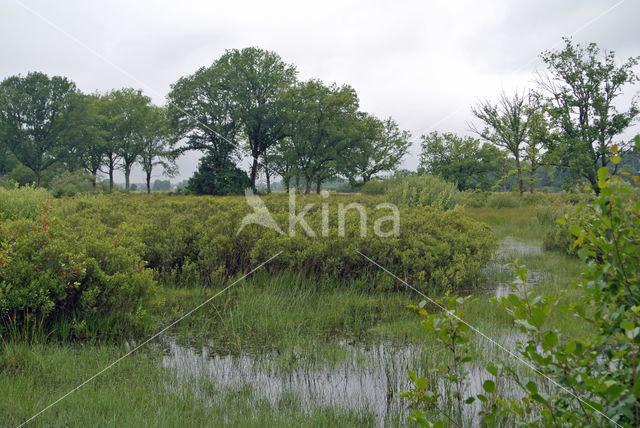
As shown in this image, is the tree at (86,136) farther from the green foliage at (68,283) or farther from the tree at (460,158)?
the green foliage at (68,283)

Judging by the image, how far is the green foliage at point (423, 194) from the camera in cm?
1360

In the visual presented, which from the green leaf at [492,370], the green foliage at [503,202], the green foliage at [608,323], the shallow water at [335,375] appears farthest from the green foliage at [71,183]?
the green foliage at [608,323]

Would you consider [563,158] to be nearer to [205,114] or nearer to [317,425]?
[317,425]

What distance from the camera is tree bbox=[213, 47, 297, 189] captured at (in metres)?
41.3

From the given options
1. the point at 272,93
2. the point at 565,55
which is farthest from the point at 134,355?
the point at 272,93

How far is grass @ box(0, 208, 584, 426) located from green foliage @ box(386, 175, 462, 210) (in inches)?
244

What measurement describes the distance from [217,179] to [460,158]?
3064 centimetres

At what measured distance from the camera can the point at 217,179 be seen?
42.2 metres

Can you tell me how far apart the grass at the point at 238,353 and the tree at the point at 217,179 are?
34.8 m

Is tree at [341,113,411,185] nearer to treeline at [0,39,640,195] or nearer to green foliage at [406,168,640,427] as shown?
treeline at [0,39,640,195]

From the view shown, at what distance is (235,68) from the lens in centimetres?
4219

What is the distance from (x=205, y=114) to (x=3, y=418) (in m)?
40.9

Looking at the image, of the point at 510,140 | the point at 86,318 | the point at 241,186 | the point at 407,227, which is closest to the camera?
the point at 86,318

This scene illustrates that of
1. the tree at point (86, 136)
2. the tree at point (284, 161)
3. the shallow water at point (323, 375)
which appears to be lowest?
the shallow water at point (323, 375)
